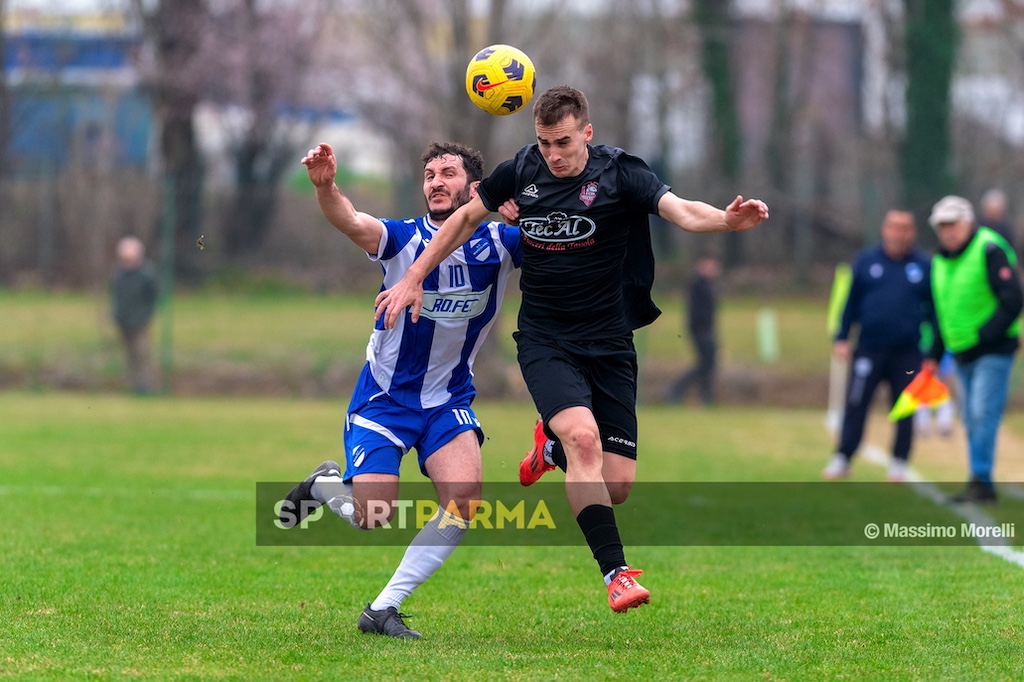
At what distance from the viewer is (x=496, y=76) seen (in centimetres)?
614

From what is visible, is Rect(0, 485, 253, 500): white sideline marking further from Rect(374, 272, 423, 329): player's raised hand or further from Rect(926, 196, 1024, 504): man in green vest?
Rect(926, 196, 1024, 504): man in green vest

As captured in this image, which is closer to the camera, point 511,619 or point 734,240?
point 511,619

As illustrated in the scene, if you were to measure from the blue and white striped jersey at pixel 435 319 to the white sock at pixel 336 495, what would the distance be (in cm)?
41

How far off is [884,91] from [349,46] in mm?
12735

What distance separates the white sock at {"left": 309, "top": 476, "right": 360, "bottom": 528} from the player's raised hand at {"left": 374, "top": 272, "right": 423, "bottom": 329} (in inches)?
31.3

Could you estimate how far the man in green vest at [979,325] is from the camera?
32.6 feet

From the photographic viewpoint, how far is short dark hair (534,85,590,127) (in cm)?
563

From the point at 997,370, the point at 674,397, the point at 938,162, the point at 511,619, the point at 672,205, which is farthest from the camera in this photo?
the point at 938,162

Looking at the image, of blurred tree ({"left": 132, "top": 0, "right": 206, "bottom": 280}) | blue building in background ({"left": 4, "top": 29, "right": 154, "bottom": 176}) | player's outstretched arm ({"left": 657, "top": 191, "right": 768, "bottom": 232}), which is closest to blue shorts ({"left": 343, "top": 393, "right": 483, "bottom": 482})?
player's outstretched arm ({"left": 657, "top": 191, "right": 768, "bottom": 232})

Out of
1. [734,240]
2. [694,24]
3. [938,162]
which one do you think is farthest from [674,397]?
[694,24]

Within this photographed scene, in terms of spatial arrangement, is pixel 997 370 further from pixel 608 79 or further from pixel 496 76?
pixel 608 79

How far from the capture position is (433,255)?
5.85 metres

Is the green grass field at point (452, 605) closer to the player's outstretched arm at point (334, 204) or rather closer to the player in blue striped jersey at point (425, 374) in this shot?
the player in blue striped jersey at point (425, 374)

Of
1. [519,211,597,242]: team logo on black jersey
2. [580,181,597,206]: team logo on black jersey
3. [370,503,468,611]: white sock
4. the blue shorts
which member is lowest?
[370,503,468,611]: white sock
